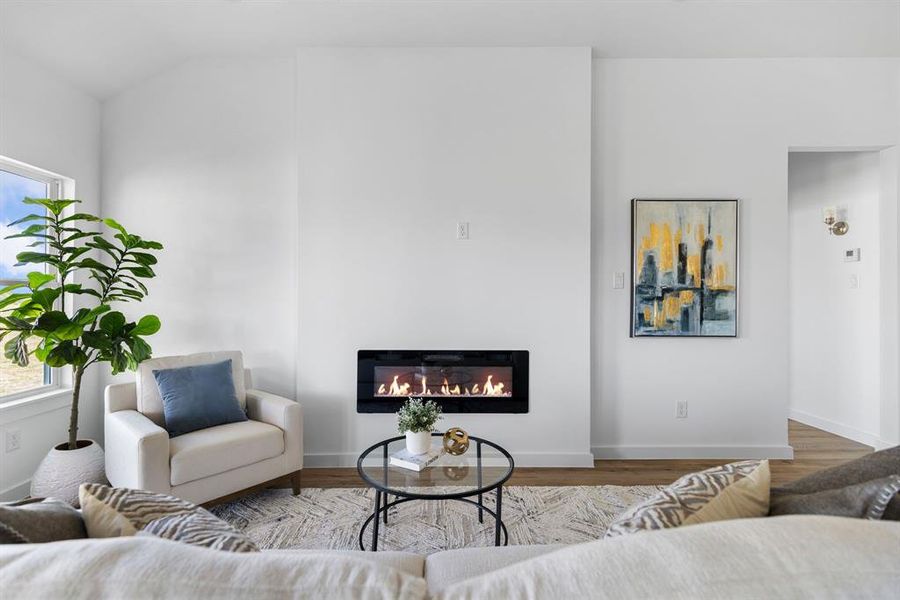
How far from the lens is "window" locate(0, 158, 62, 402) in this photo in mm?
2518

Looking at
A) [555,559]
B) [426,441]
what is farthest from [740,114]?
[555,559]

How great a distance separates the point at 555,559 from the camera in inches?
25.0

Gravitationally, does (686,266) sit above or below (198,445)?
above

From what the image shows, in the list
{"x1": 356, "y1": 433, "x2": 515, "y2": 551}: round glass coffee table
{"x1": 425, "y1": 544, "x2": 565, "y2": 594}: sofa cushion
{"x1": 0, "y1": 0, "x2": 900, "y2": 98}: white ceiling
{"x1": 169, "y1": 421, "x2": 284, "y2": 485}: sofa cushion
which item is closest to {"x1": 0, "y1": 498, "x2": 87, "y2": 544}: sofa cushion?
{"x1": 425, "y1": 544, "x2": 565, "y2": 594}: sofa cushion

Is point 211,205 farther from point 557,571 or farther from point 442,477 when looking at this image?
point 557,571

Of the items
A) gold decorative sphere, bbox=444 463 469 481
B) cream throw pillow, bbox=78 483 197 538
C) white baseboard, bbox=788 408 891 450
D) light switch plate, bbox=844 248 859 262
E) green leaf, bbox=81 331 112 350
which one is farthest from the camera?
light switch plate, bbox=844 248 859 262

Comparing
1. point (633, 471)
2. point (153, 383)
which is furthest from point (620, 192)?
point (153, 383)

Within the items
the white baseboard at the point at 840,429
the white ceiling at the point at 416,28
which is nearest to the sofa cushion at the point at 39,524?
the white ceiling at the point at 416,28

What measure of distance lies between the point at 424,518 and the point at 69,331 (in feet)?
6.78

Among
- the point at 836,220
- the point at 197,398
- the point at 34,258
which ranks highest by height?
the point at 836,220

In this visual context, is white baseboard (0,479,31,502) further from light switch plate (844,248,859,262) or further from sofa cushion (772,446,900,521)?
light switch plate (844,248,859,262)

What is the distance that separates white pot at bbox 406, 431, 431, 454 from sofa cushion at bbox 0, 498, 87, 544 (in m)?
1.28

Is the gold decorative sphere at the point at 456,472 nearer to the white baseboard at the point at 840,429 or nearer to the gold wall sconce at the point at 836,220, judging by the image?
the white baseboard at the point at 840,429

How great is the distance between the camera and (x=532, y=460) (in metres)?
2.95
